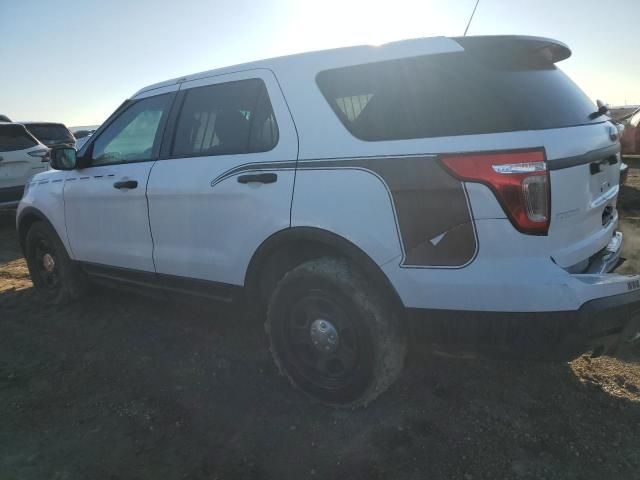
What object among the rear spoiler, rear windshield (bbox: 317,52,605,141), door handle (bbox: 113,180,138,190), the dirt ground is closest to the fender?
door handle (bbox: 113,180,138,190)

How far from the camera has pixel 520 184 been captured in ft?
7.09

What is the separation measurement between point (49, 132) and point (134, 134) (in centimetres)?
960

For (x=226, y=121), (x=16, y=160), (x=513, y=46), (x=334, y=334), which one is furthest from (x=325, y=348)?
(x=16, y=160)

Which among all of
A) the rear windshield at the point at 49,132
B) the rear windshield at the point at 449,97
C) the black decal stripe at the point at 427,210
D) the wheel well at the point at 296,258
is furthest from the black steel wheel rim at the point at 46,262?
the rear windshield at the point at 49,132

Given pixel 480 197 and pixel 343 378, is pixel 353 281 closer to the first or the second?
pixel 343 378

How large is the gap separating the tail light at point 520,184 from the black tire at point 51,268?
12.2ft

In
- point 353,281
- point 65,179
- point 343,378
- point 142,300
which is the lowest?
point 142,300

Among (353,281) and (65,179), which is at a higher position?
(65,179)

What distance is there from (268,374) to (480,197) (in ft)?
6.08

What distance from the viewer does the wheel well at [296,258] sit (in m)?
2.54

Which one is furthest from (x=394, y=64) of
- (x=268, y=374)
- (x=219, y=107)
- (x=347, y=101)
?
(x=268, y=374)

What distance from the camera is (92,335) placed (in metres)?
4.14

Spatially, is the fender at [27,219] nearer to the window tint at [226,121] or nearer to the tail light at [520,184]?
the window tint at [226,121]

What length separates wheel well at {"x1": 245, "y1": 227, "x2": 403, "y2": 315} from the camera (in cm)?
254
